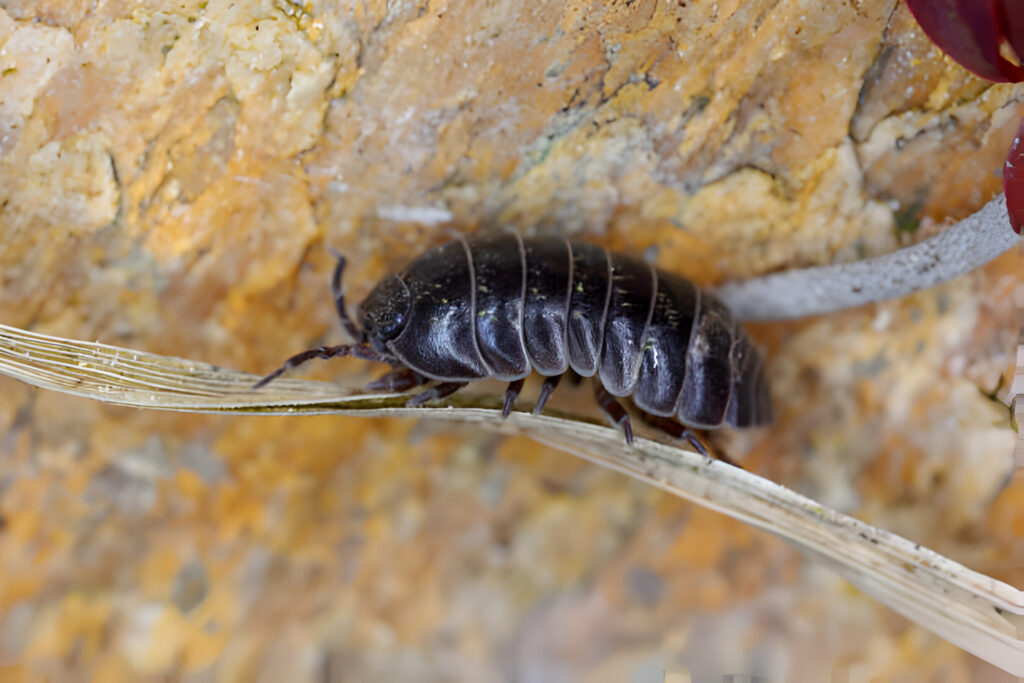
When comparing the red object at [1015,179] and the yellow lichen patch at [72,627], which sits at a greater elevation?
the red object at [1015,179]

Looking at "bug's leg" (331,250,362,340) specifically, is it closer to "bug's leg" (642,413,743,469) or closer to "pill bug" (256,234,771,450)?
"pill bug" (256,234,771,450)

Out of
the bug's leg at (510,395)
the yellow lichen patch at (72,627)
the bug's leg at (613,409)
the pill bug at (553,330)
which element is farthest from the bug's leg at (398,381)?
the yellow lichen patch at (72,627)

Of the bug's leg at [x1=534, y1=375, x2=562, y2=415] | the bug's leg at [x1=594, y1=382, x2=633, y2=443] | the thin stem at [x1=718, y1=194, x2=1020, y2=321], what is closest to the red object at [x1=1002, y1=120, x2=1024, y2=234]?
the thin stem at [x1=718, y1=194, x2=1020, y2=321]

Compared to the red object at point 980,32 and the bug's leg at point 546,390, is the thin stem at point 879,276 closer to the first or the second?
the red object at point 980,32

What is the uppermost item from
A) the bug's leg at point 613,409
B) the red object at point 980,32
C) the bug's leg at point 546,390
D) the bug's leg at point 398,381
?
the red object at point 980,32

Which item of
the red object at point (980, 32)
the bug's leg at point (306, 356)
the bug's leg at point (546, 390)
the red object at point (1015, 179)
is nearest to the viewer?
the red object at point (980, 32)

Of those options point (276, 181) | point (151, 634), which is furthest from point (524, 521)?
point (276, 181)
